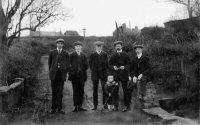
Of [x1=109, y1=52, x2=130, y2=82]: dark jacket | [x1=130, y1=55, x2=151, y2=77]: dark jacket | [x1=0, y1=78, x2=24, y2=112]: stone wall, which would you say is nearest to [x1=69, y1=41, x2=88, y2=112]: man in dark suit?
[x1=109, y1=52, x2=130, y2=82]: dark jacket

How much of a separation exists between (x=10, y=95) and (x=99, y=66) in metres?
2.69

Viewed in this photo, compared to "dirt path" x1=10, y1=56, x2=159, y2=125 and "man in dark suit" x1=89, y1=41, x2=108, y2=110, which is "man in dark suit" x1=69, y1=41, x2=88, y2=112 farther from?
"dirt path" x1=10, y1=56, x2=159, y2=125

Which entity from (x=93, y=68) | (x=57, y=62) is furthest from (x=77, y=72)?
(x=57, y=62)

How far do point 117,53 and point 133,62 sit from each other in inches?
22.9

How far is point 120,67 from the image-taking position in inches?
320

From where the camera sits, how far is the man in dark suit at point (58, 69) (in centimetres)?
813

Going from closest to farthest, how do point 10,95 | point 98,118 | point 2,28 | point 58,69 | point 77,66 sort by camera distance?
1. point 98,118
2. point 10,95
3. point 58,69
4. point 77,66
5. point 2,28

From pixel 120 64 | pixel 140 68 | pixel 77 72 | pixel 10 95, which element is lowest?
pixel 10 95

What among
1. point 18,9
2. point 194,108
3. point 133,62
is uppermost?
point 18,9

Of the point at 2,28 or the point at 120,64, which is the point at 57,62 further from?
the point at 2,28

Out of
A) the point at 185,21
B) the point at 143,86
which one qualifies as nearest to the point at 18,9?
the point at 185,21

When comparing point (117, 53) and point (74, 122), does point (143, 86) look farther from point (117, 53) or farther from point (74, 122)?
point (74, 122)

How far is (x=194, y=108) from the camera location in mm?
9883

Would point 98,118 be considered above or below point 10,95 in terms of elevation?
below
